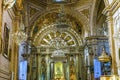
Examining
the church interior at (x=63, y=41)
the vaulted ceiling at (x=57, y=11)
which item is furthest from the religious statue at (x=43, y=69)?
the vaulted ceiling at (x=57, y=11)

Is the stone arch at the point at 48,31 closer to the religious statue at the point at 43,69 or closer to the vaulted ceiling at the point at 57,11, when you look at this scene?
the vaulted ceiling at the point at 57,11

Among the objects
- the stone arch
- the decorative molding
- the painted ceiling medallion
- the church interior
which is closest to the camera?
the decorative molding

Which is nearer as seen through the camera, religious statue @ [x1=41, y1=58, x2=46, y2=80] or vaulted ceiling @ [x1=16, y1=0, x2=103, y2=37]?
vaulted ceiling @ [x1=16, y1=0, x2=103, y2=37]

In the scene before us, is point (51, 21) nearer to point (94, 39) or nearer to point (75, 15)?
point (75, 15)

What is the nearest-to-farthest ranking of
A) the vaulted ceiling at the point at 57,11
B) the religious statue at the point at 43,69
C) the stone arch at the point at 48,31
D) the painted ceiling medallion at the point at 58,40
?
the vaulted ceiling at the point at 57,11 → the religious statue at the point at 43,69 → the stone arch at the point at 48,31 → the painted ceiling medallion at the point at 58,40

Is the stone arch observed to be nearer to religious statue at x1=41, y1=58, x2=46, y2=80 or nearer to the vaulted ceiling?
the vaulted ceiling

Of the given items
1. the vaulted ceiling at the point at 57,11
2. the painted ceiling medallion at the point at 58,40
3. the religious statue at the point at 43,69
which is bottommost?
the religious statue at the point at 43,69

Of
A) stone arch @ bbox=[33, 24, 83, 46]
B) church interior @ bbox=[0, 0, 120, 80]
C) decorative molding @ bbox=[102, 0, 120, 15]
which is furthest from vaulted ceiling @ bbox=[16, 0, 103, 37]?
decorative molding @ bbox=[102, 0, 120, 15]

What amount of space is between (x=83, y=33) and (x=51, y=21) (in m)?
3.50

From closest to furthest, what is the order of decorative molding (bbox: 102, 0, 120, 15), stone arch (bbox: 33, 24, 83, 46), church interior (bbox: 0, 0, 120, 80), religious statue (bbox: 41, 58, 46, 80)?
decorative molding (bbox: 102, 0, 120, 15), church interior (bbox: 0, 0, 120, 80), religious statue (bbox: 41, 58, 46, 80), stone arch (bbox: 33, 24, 83, 46)

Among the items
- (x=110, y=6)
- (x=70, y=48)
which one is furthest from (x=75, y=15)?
(x=110, y=6)

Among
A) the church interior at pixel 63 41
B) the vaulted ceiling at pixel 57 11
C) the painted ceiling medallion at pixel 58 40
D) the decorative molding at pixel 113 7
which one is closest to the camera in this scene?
the decorative molding at pixel 113 7

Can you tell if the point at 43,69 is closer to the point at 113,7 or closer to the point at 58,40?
the point at 58,40

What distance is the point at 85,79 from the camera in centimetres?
2045
